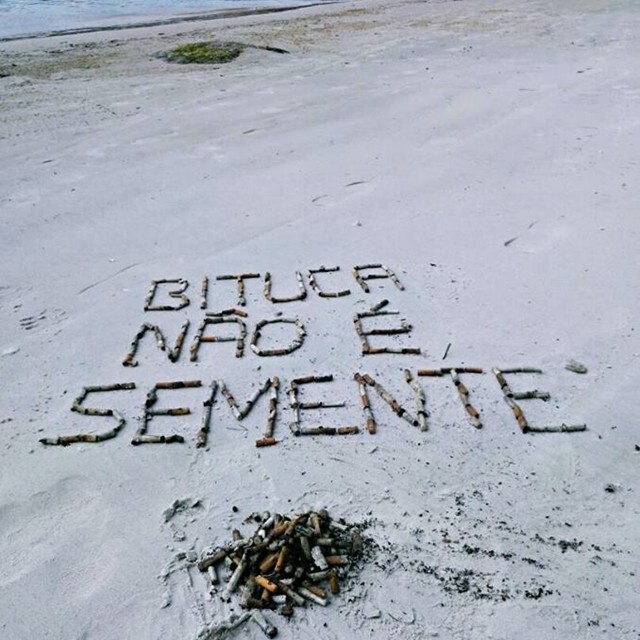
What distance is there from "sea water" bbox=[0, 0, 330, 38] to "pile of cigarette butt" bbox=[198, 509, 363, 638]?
2843 cm

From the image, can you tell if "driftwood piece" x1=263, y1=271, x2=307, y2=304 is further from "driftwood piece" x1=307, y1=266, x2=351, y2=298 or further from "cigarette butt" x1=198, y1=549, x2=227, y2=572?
"cigarette butt" x1=198, y1=549, x2=227, y2=572

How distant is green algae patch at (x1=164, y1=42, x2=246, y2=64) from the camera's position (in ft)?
68.7

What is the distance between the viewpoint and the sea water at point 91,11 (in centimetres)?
3019

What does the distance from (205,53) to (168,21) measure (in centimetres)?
1110

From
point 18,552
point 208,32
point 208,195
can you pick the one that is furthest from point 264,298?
point 208,32

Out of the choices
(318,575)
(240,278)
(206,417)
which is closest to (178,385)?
(206,417)

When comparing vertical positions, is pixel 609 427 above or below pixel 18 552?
below

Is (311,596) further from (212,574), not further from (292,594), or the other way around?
(212,574)

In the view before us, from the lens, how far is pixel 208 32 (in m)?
26.2

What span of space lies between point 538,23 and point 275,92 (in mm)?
12658

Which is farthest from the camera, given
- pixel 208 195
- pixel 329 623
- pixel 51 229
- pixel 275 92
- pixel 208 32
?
pixel 208 32

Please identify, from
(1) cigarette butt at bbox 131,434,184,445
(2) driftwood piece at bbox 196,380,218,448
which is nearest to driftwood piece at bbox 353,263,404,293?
(2) driftwood piece at bbox 196,380,218,448

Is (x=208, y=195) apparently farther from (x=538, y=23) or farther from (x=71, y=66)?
(x=538, y=23)

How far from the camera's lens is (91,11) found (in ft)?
112
